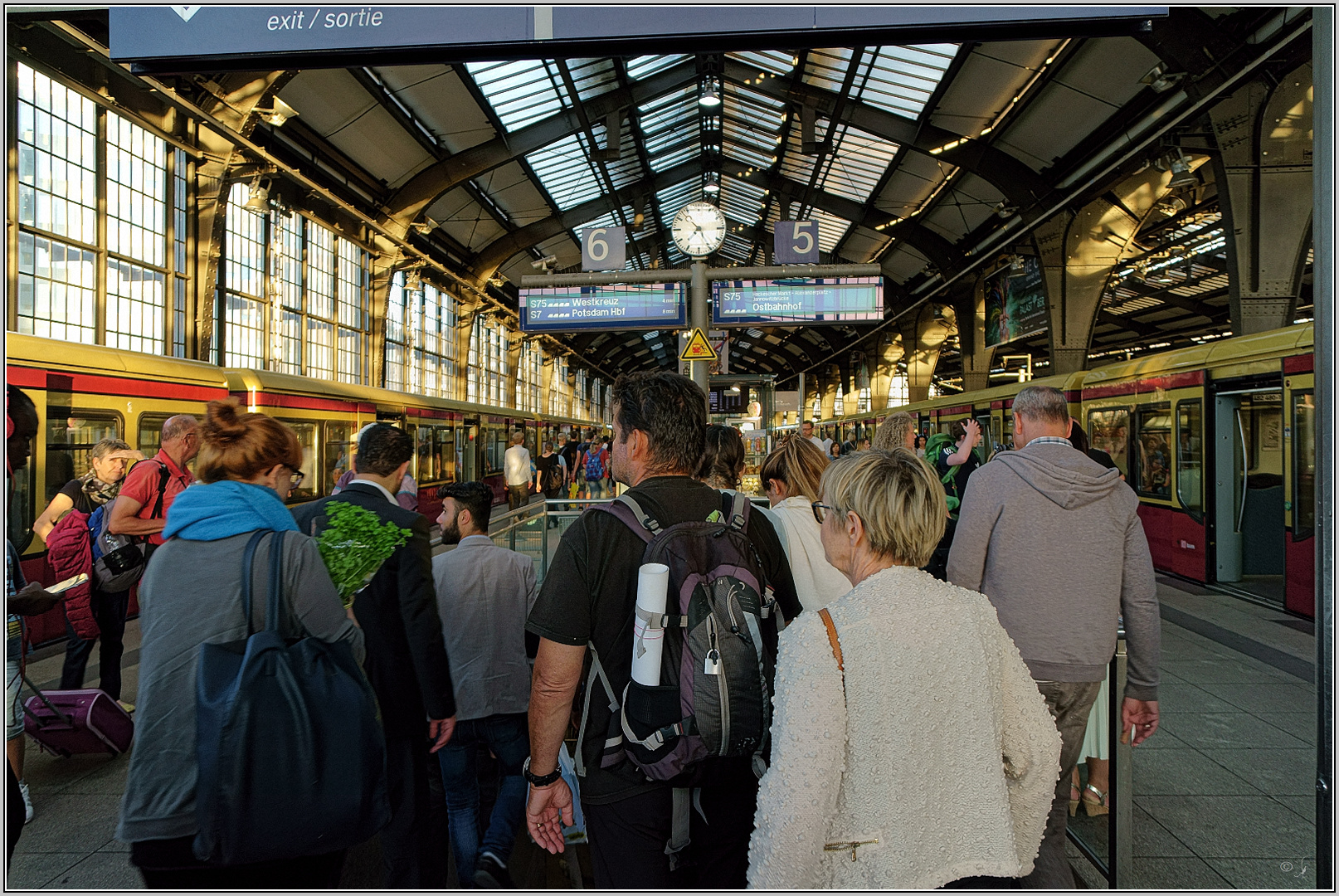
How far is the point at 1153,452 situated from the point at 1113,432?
1.15 meters

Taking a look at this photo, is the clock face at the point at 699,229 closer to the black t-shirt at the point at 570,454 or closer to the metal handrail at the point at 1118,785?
the metal handrail at the point at 1118,785

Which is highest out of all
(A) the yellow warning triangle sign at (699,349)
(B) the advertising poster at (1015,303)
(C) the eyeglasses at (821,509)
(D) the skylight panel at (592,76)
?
(D) the skylight panel at (592,76)

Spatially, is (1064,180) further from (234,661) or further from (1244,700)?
(234,661)

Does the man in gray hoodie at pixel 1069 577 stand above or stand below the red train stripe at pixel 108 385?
below

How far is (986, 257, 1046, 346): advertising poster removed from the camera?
1858cm

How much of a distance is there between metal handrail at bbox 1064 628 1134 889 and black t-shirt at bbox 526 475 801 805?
1.89 meters

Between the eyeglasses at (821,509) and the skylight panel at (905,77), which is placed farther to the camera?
the skylight panel at (905,77)

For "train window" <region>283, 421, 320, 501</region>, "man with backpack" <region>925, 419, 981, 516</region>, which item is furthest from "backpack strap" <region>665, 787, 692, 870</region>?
"train window" <region>283, 421, 320, 501</region>

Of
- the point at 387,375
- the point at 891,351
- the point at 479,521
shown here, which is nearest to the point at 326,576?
the point at 479,521

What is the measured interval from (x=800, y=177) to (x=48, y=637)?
22669 millimetres

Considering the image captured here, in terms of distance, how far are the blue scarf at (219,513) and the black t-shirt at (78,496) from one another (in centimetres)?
361

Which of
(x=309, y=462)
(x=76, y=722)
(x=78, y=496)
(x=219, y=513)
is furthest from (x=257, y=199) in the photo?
(x=219, y=513)

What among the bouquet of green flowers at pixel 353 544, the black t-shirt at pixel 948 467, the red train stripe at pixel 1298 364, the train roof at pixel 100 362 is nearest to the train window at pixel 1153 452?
the red train stripe at pixel 1298 364

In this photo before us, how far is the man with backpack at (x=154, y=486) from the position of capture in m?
4.48
